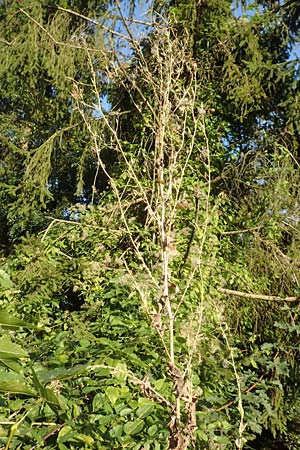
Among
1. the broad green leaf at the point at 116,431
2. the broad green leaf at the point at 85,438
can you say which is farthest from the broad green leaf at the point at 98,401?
the broad green leaf at the point at 85,438

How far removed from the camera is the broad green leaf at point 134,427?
189cm

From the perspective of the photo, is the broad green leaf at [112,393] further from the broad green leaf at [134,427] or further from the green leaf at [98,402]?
the broad green leaf at [134,427]

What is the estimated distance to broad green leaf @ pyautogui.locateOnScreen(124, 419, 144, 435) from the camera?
1.89 metres

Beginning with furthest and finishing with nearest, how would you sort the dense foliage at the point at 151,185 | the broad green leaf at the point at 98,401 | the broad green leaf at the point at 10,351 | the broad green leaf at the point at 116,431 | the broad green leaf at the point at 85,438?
the dense foliage at the point at 151,185 → the broad green leaf at the point at 98,401 → the broad green leaf at the point at 116,431 → the broad green leaf at the point at 85,438 → the broad green leaf at the point at 10,351

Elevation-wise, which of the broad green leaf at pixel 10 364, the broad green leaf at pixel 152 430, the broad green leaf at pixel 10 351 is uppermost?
the broad green leaf at pixel 10 351

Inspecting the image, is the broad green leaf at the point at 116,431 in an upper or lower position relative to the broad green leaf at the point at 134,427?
lower

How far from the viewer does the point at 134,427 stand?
1.90m

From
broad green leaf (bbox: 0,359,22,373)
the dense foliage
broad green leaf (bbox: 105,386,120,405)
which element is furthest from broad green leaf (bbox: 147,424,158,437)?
broad green leaf (bbox: 0,359,22,373)

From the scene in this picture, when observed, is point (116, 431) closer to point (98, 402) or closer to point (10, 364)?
point (98, 402)

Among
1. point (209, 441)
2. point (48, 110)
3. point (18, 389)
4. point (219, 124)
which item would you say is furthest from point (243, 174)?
point (18, 389)

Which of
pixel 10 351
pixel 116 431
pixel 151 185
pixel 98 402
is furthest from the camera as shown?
pixel 151 185

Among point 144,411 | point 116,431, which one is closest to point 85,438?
point 116,431

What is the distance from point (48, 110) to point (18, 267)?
123 inches

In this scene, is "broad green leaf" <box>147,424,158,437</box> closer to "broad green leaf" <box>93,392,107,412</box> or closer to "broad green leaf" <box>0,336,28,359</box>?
"broad green leaf" <box>93,392,107,412</box>
